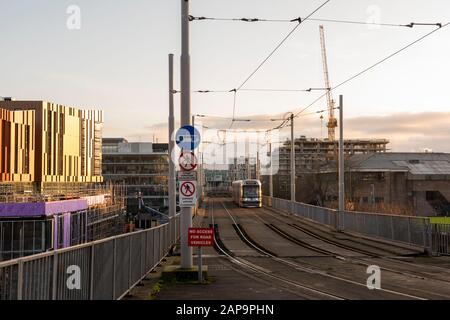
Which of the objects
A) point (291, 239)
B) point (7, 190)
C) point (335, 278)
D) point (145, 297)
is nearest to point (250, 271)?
point (335, 278)

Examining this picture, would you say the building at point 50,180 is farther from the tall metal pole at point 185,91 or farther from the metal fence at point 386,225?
the tall metal pole at point 185,91

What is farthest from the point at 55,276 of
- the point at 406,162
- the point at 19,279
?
the point at 406,162

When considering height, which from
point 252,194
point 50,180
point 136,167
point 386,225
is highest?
point 136,167

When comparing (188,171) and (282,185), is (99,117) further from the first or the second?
(188,171)

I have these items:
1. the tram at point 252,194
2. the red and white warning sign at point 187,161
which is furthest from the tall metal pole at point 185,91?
the tram at point 252,194

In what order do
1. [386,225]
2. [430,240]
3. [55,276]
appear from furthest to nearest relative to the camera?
[386,225] → [430,240] → [55,276]

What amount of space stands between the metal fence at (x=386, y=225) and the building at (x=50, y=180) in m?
17.4

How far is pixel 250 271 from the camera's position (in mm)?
18562

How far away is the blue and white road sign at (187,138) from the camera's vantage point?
47.6ft

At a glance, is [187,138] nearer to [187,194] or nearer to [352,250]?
[187,194]

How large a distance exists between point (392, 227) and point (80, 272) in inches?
917

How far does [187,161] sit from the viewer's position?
585 inches

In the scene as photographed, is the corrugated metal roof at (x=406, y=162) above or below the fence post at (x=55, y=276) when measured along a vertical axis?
above
